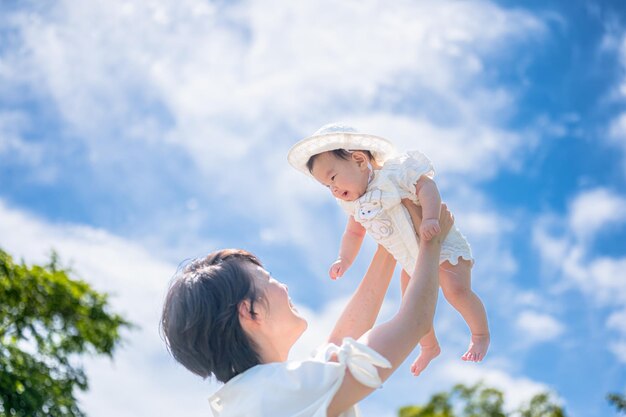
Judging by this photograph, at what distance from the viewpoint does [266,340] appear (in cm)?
259

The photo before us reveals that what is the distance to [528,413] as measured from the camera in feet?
97.5

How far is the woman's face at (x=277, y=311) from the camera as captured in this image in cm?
258

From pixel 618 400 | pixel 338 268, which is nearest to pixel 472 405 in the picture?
pixel 618 400

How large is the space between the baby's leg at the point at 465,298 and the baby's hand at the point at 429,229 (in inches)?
16.4

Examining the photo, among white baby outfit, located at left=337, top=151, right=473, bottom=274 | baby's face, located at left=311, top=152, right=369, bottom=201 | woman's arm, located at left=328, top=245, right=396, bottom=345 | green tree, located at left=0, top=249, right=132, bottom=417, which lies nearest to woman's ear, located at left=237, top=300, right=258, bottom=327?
woman's arm, located at left=328, top=245, right=396, bottom=345

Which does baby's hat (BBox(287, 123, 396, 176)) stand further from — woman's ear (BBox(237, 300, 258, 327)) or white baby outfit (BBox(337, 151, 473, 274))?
woman's ear (BBox(237, 300, 258, 327))

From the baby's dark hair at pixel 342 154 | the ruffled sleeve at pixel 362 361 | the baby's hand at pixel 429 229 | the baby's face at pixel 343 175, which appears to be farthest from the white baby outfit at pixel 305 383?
the baby's dark hair at pixel 342 154

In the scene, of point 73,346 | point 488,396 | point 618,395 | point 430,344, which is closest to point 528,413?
point 488,396

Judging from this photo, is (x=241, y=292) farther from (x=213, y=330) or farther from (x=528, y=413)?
(x=528, y=413)

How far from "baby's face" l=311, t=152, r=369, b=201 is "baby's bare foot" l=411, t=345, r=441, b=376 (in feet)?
2.23

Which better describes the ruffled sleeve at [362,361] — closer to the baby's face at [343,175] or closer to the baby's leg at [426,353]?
the baby's leg at [426,353]

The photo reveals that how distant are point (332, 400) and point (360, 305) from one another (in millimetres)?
698

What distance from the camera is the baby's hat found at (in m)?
3.21

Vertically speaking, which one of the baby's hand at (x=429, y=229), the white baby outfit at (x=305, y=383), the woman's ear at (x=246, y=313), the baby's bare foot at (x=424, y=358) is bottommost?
the white baby outfit at (x=305, y=383)
